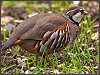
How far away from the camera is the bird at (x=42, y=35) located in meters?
5.36

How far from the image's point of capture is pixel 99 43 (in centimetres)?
632

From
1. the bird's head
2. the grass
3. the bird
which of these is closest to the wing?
the bird

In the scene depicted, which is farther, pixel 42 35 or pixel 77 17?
pixel 77 17

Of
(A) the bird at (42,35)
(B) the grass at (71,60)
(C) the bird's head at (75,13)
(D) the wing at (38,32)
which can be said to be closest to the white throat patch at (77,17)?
(C) the bird's head at (75,13)

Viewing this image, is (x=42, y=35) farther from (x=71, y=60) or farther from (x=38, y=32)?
(x=71, y=60)

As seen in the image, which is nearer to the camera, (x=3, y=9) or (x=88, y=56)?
(x=88, y=56)

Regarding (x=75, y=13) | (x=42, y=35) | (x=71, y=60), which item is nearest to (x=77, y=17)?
(x=75, y=13)

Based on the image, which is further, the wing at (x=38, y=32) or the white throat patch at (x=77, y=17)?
the white throat patch at (x=77, y=17)

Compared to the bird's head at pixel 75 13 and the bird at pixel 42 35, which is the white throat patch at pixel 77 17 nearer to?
the bird's head at pixel 75 13

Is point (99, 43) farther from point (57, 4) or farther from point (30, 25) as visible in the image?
point (57, 4)

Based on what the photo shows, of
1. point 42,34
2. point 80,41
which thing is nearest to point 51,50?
point 42,34

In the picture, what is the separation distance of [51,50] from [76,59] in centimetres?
35

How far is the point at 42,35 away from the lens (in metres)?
5.41

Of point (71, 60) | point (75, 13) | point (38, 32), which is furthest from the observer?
point (75, 13)
